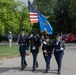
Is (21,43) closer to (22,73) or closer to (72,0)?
(22,73)

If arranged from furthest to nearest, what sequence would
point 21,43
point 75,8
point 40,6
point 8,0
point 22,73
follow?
point 40,6 → point 75,8 → point 8,0 → point 21,43 → point 22,73

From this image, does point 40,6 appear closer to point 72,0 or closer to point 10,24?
point 72,0

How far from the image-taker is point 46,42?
13.0m

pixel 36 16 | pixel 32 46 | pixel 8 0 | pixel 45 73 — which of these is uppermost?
pixel 8 0

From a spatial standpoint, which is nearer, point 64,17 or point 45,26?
point 45,26

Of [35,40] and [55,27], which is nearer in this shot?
[35,40]

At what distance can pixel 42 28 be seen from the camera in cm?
1391

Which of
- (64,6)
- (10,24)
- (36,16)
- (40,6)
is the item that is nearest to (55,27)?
(64,6)

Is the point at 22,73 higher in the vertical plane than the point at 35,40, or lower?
lower

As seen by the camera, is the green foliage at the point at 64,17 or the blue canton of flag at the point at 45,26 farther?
the green foliage at the point at 64,17

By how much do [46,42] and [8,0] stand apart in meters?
29.6

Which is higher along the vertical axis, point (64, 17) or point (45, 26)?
point (64, 17)

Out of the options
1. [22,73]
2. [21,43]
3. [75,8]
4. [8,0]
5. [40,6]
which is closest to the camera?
[22,73]

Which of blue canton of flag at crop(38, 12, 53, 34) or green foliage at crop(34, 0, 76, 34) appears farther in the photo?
green foliage at crop(34, 0, 76, 34)
